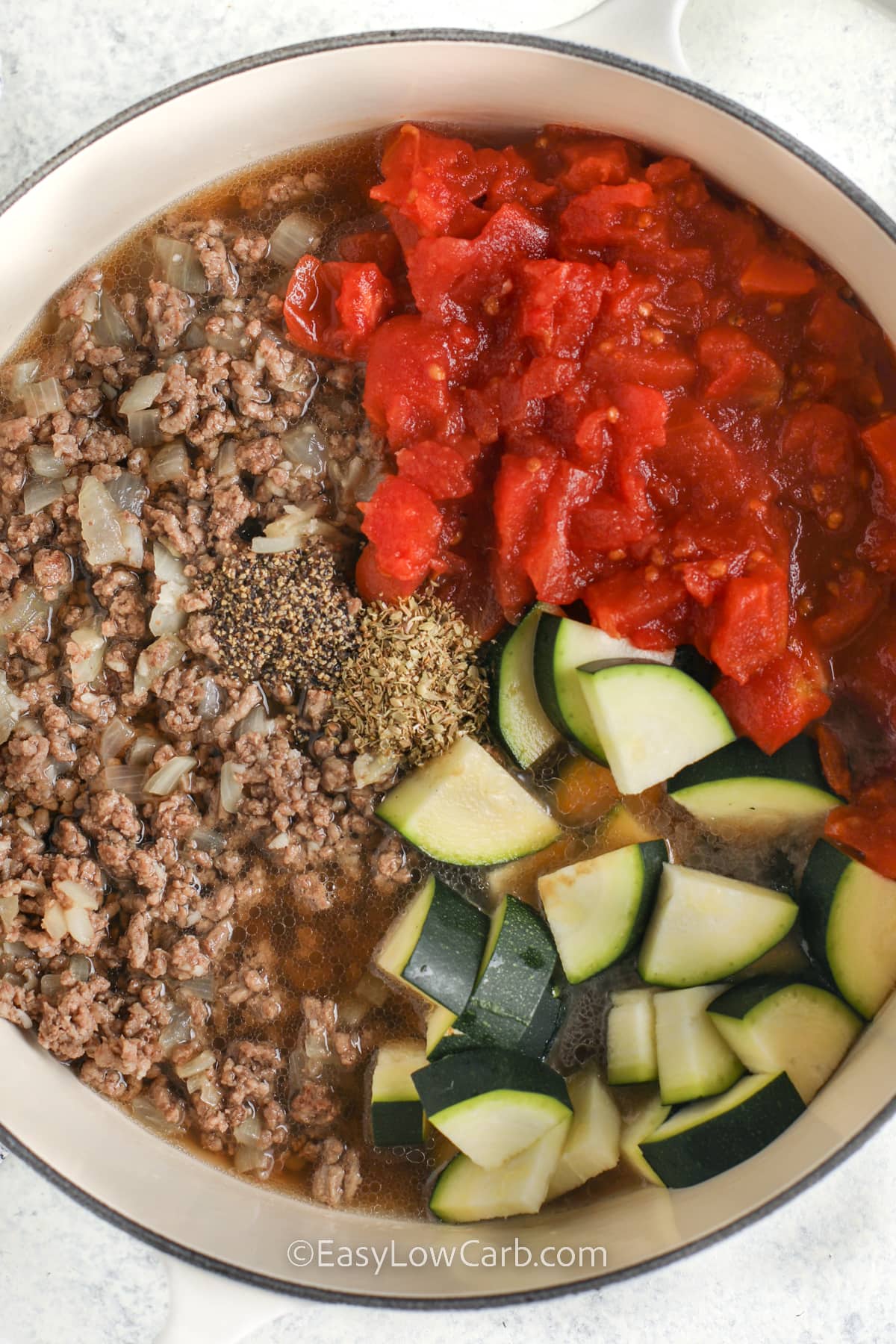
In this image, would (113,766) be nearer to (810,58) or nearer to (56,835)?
(56,835)

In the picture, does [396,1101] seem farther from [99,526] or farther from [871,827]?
[99,526]

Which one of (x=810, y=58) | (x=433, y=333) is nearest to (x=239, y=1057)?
(x=433, y=333)

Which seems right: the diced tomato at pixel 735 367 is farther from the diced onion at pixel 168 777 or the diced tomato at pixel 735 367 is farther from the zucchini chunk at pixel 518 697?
the diced onion at pixel 168 777

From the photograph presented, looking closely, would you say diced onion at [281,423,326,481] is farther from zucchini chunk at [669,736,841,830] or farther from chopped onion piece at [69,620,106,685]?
zucchini chunk at [669,736,841,830]

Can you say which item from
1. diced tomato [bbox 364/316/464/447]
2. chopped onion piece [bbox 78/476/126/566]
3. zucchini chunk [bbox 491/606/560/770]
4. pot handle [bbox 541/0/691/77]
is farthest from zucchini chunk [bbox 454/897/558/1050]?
pot handle [bbox 541/0/691/77]

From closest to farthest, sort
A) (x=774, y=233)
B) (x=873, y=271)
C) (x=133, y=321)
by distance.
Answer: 1. (x=873, y=271)
2. (x=774, y=233)
3. (x=133, y=321)

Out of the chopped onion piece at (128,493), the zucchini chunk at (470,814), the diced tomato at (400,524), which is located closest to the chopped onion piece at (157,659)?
the chopped onion piece at (128,493)
